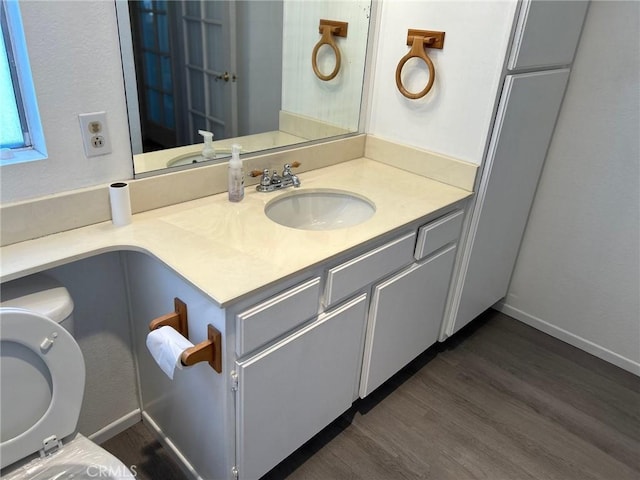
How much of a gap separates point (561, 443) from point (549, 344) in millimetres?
628

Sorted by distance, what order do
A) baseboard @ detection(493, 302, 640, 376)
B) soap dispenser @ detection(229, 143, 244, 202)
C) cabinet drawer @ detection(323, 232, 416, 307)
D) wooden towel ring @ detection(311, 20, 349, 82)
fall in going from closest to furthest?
cabinet drawer @ detection(323, 232, 416, 307) → soap dispenser @ detection(229, 143, 244, 202) → wooden towel ring @ detection(311, 20, 349, 82) → baseboard @ detection(493, 302, 640, 376)

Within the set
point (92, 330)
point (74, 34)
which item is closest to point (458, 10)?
point (74, 34)

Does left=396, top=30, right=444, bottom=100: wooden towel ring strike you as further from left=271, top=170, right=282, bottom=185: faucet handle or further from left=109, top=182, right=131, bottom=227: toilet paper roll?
left=109, top=182, right=131, bottom=227: toilet paper roll

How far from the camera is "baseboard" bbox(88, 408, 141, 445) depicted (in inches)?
62.7

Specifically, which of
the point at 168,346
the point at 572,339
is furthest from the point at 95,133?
the point at 572,339

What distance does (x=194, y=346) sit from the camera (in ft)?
3.54

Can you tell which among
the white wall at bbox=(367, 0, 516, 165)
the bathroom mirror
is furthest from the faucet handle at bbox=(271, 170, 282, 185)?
the white wall at bbox=(367, 0, 516, 165)

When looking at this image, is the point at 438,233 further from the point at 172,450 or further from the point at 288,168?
the point at 172,450

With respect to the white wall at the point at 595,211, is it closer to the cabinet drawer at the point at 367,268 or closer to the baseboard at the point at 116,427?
the cabinet drawer at the point at 367,268

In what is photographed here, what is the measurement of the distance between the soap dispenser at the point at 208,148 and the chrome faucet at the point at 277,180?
0.19 metres

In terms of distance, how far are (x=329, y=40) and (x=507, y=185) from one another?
3.14ft

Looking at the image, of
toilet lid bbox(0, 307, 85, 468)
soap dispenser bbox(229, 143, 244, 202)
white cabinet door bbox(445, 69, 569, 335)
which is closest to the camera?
toilet lid bbox(0, 307, 85, 468)

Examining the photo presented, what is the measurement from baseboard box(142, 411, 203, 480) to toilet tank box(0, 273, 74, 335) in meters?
0.63

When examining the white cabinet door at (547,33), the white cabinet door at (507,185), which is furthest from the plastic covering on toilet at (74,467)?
the white cabinet door at (547,33)
